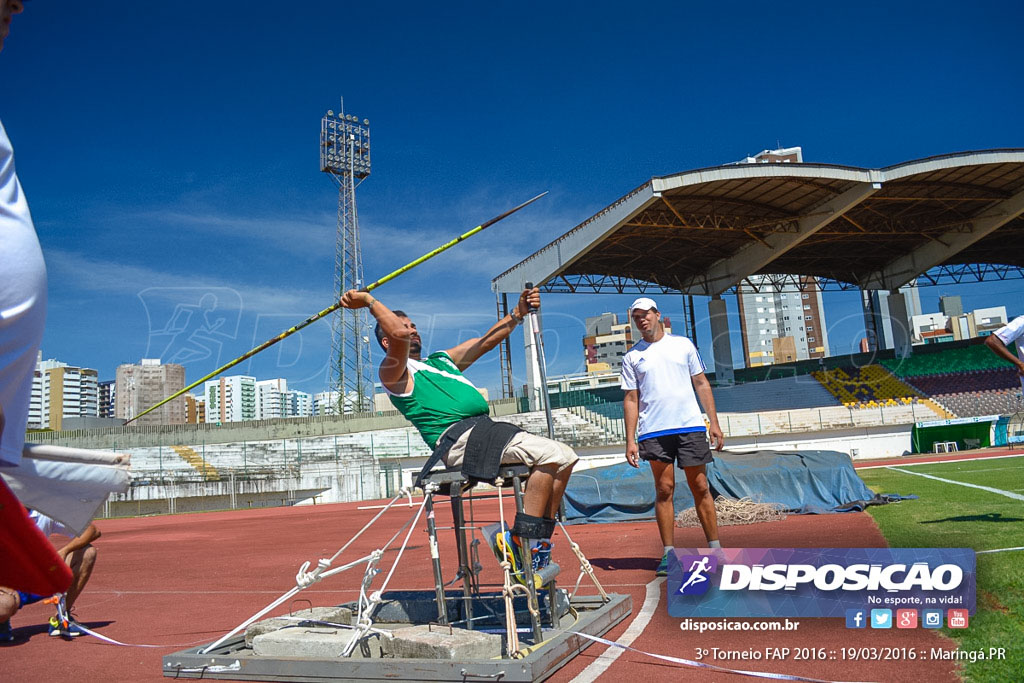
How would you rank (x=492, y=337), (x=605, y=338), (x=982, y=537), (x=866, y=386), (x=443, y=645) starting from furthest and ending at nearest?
1. (x=605, y=338)
2. (x=866, y=386)
3. (x=982, y=537)
4. (x=492, y=337)
5. (x=443, y=645)

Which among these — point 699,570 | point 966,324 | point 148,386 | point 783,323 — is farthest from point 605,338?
point 699,570

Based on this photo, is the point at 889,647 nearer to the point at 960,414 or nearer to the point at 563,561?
the point at 563,561

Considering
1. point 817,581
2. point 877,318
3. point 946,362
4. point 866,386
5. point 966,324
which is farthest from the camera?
point 966,324

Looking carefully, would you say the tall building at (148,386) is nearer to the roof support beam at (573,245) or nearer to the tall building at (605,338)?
the roof support beam at (573,245)

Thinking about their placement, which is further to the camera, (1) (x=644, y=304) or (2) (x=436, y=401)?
(1) (x=644, y=304)

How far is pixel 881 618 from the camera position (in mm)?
3170

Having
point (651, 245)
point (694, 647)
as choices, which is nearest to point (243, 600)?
point (694, 647)

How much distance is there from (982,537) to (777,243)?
28.0m

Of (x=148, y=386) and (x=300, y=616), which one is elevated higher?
(x=148, y=386)

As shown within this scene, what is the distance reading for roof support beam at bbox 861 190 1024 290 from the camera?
29672mm

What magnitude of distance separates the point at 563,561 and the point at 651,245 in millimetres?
26599

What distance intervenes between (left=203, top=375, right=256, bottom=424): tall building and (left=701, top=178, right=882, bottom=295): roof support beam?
121852 millimetres

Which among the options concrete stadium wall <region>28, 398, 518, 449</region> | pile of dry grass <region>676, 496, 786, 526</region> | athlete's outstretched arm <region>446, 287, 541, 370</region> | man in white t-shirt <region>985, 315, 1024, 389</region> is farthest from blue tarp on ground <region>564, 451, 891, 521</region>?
concrete stadium wall <region>28, 398, 518, 449</region>

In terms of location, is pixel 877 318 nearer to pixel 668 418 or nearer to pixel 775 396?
pixel 775 396
